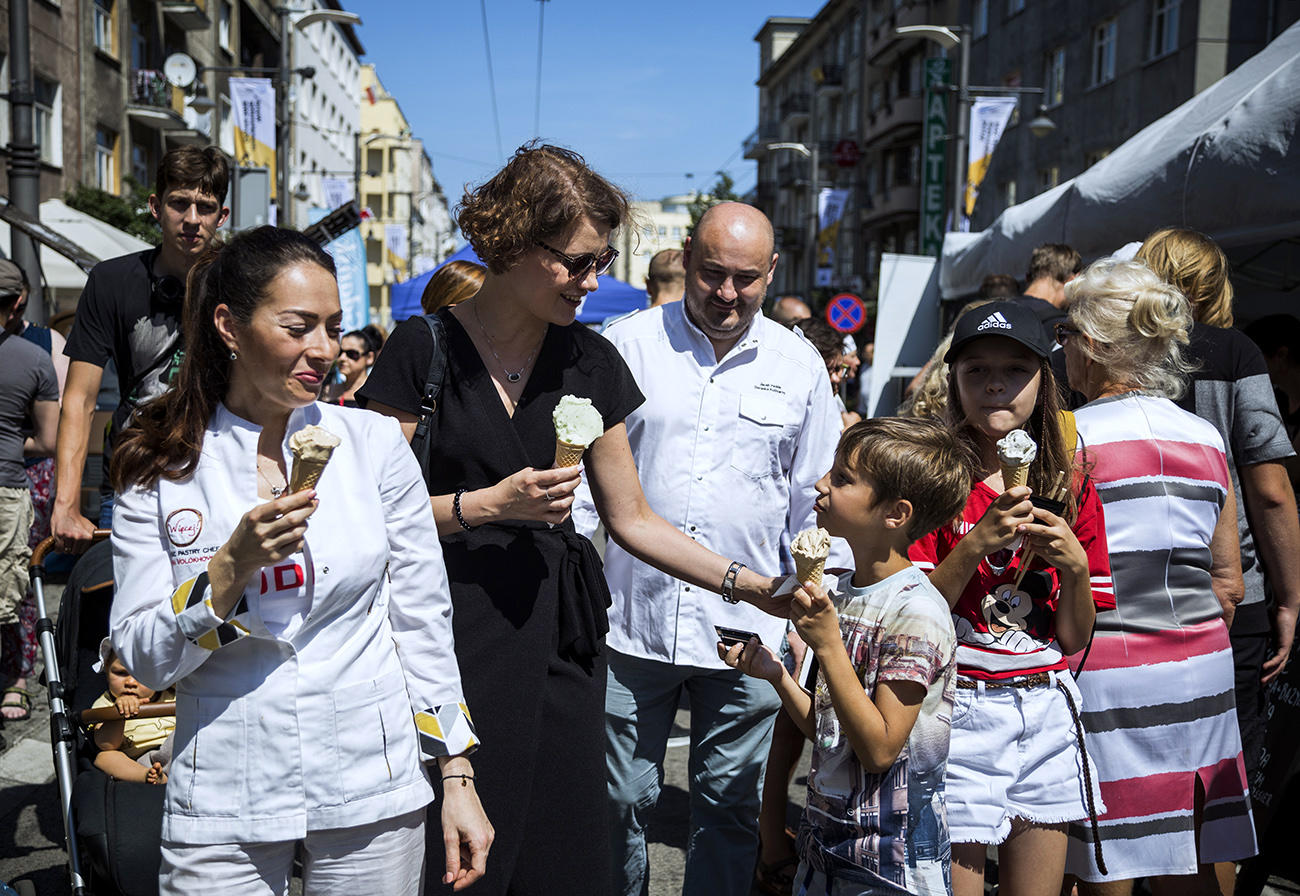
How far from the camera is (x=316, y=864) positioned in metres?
1.93

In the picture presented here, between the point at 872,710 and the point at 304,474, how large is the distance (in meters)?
1.26

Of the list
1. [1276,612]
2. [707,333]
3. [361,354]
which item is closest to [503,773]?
[707,333]

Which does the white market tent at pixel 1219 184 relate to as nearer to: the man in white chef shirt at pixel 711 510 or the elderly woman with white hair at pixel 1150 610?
the elderly woman with white hair at pixel 1150 610

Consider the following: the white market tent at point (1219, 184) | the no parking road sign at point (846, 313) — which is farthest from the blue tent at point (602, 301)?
the no parking road sign at point (846, 313)

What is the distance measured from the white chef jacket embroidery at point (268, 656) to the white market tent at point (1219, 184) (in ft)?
13.8

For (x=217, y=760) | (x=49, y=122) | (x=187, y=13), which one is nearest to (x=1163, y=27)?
(x=49, y=122)

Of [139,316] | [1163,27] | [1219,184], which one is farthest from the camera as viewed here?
[1163,27]

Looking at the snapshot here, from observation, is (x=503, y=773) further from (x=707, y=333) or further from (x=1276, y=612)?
(x=1276, y=612)

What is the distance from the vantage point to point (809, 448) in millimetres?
3545

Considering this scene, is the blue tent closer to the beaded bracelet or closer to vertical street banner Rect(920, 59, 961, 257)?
the beaded bracelet

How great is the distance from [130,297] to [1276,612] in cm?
423

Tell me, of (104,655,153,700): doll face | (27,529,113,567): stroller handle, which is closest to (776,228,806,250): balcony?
(27,529,113,567): stroller handle

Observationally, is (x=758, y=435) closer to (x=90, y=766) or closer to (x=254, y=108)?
(x=90, y=766)

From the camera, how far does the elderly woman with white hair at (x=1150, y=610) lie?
2953 mm
